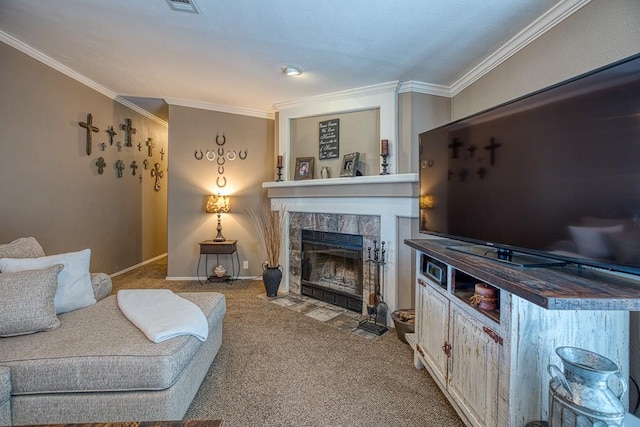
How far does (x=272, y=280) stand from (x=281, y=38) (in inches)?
98.8

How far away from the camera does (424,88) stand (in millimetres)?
3121

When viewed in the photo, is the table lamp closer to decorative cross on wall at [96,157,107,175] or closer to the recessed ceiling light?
decorative cross on wall at [96,157,107,175]

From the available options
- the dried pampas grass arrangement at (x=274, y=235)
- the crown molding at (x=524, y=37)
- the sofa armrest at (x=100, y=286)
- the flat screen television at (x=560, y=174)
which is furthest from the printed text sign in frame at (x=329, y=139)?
the sofa armrest at (x=100, y=286)

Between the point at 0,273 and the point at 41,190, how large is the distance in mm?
1763

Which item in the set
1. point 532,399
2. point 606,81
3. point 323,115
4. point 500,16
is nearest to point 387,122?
point 323,115

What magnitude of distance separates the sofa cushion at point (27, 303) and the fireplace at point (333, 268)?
2410 mm

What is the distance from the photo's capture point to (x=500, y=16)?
6.54 feet

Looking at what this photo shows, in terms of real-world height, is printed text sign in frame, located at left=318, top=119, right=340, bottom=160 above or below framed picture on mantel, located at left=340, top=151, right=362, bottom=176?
above

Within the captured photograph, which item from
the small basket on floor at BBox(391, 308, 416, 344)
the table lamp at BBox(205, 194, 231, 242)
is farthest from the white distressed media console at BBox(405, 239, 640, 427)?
the table lamp at BBox(205, 194, 231, 242)

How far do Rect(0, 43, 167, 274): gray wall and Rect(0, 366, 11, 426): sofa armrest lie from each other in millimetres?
2033

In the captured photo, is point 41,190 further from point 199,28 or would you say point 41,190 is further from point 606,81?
point 606,81

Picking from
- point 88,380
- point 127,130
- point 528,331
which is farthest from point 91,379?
point 127,130

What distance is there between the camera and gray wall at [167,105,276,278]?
426 cm

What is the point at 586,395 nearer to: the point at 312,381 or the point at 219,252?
the point at 312,381
